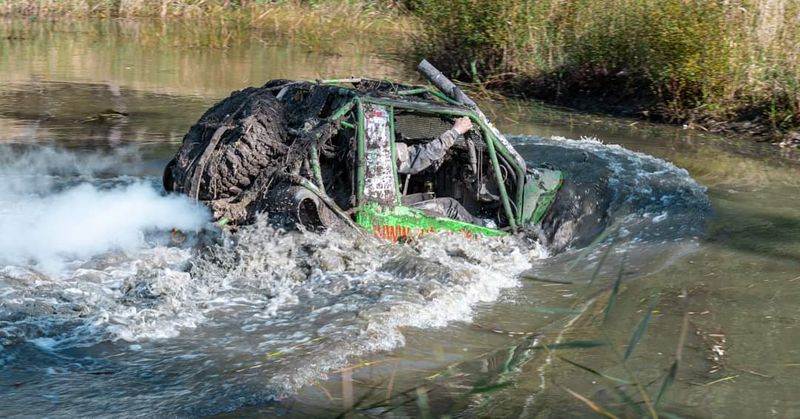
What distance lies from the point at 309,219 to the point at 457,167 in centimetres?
181

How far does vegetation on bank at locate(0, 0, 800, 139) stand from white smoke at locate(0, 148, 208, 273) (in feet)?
22.7

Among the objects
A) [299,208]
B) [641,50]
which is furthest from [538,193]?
Answer: [641,50]

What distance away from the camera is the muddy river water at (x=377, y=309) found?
4957mm

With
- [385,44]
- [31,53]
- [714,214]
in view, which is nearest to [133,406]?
[714,214]

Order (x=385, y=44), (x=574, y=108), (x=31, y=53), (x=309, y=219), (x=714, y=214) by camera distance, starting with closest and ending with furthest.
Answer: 1. (x=309, y=219)
2. (x=714, y=214)
3. (x=574, y=108)
4. (x=31, y=53)
5. (x=385, y=44)

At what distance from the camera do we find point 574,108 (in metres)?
14.8

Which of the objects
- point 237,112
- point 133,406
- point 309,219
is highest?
point 237,112

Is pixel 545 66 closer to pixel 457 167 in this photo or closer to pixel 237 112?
pixel 457 167

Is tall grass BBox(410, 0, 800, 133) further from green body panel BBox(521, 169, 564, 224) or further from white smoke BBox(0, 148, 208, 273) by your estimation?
white smoke BBox(0, 148, 208, 273)

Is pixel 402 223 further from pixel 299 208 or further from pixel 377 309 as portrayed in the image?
pixel 377 309

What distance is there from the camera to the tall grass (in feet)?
43.5

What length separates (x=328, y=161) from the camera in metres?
7.27

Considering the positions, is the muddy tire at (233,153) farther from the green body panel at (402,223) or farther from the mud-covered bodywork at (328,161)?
the green body panel at (402,223)

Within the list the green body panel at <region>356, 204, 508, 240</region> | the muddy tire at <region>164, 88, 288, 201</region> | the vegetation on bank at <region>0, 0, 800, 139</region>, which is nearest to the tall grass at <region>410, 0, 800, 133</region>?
the vegetation on bank at <region>0, 0, 800, 139</region>
